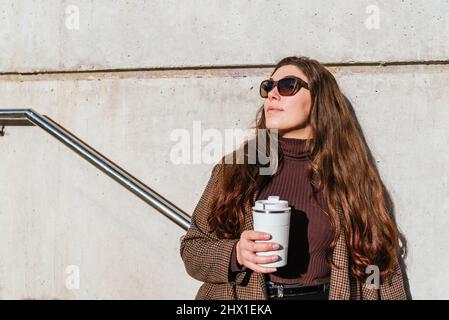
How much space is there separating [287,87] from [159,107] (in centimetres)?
95

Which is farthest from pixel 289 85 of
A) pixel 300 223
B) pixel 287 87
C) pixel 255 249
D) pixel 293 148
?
pixel 255 249

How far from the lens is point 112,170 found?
94.3 inches

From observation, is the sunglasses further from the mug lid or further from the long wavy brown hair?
the mug lid

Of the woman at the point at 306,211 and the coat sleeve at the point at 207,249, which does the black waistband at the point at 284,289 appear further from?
the coat sleeve at the point at 207,249

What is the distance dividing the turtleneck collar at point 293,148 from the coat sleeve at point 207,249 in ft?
0.93

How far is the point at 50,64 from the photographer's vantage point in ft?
9.24

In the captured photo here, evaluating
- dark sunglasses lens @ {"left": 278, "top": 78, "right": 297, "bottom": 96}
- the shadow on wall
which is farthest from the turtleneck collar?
the shadow on wall

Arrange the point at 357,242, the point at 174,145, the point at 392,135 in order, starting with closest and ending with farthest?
the point at 357,242, the point at 392,135, the point at 174,145

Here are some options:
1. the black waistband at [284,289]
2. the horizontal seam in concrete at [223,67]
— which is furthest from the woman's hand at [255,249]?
the horizontal seam in concrete at [223,67]

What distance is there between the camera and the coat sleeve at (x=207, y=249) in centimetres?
176

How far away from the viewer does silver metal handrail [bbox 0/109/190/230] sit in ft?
7.59
